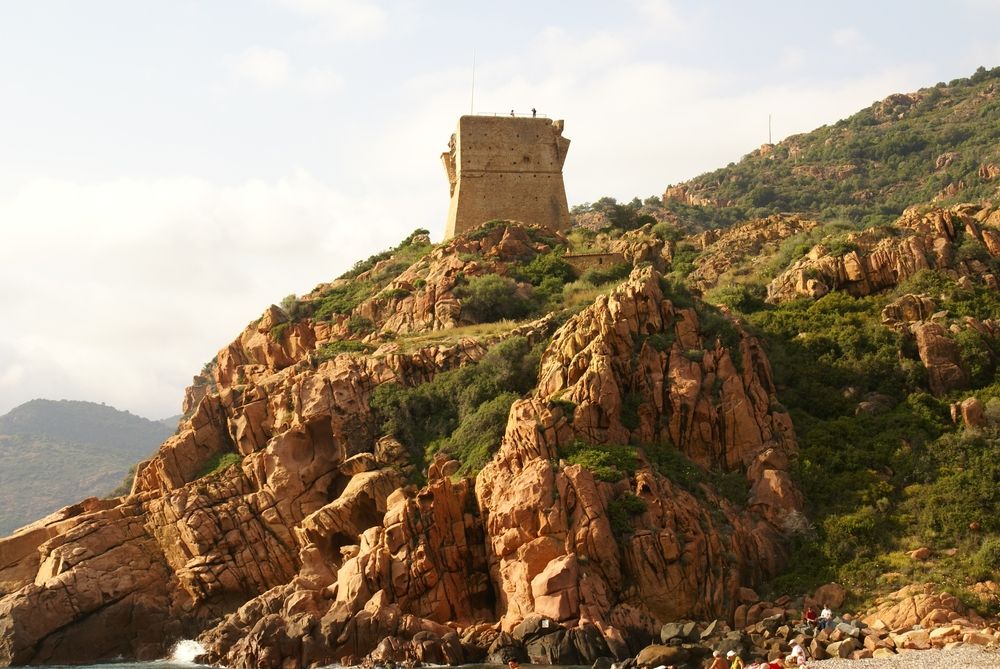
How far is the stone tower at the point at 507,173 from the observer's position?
219 ft

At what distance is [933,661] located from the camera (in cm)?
2753

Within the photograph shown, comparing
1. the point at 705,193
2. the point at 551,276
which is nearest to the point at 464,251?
the point at 551,276

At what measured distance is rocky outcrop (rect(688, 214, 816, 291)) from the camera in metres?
56.0

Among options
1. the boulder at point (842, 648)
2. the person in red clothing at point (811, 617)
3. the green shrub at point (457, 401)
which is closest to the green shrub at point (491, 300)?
the green shrub at point (457, 401)

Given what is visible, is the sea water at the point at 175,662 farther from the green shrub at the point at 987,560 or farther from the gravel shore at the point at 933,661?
the green shrub at the point at 987,560

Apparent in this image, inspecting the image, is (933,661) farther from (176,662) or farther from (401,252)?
(401,252)

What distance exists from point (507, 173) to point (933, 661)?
4419 centimetres

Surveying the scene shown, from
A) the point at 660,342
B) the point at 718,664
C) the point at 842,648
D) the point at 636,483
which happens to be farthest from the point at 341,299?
the point at 842,648

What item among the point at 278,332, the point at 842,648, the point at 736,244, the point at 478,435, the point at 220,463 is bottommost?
the point at 842,648

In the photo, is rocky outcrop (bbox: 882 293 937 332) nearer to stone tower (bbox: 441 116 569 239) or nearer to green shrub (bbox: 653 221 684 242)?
green shrub (bbox: 653 221 684 242)

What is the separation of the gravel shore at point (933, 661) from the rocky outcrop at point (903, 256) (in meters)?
20.8

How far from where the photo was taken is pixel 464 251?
58406 mm

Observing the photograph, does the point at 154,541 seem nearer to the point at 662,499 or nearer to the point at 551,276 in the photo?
the point at 662,499

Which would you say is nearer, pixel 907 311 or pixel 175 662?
pixel 175 662
